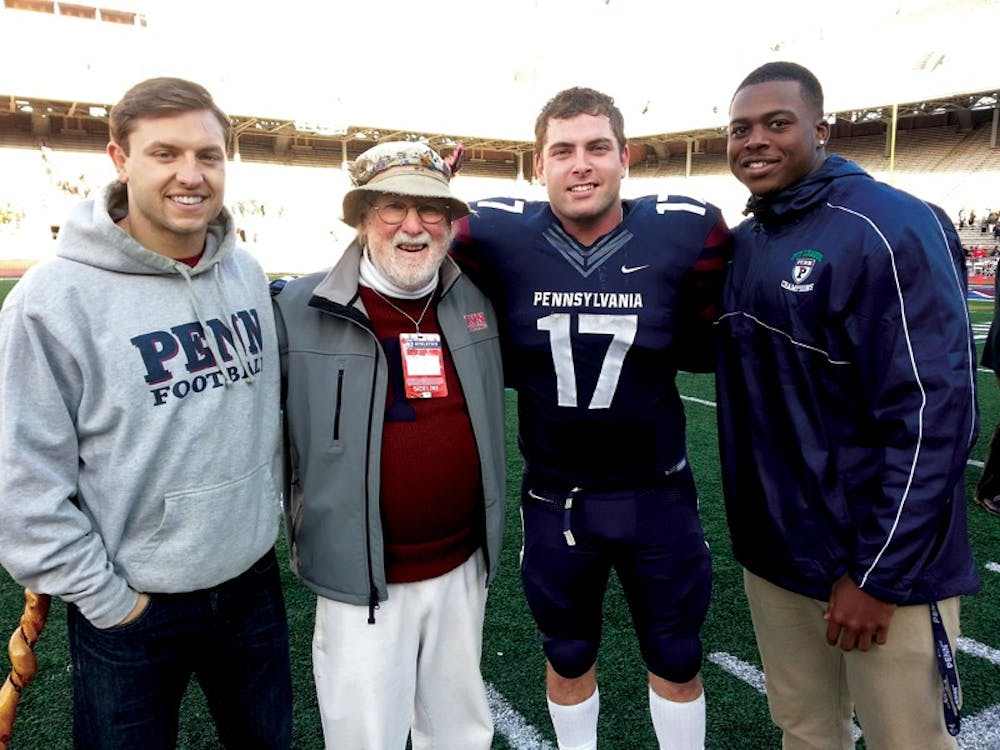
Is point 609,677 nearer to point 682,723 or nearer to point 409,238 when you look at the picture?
point 682,723

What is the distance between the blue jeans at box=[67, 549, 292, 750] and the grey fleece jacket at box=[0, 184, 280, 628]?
8 centimetres

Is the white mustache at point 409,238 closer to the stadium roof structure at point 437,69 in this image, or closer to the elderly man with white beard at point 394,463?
the elderly man with white beard at point 394,463

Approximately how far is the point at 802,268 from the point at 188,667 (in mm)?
1638

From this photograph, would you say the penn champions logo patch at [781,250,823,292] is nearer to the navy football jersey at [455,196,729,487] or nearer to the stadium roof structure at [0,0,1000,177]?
the navy football jersey at [455,196,729,487]

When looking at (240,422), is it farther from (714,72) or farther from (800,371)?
(714,72)

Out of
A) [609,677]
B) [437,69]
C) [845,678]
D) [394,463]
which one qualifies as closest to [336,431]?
[394,463]

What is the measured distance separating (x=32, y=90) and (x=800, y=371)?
31763 millimetres

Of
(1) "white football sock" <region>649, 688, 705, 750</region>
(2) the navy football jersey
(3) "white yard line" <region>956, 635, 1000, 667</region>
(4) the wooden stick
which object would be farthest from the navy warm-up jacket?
(4) the wooden stick

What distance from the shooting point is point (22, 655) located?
164 centimetres

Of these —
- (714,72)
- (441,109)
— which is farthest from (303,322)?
(714,72)

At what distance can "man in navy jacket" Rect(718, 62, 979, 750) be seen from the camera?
154 centimetres

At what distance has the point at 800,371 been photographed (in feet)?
5.53

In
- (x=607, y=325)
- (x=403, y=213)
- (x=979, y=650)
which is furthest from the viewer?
(x=979, y=650)

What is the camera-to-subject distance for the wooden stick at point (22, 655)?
1.60m
